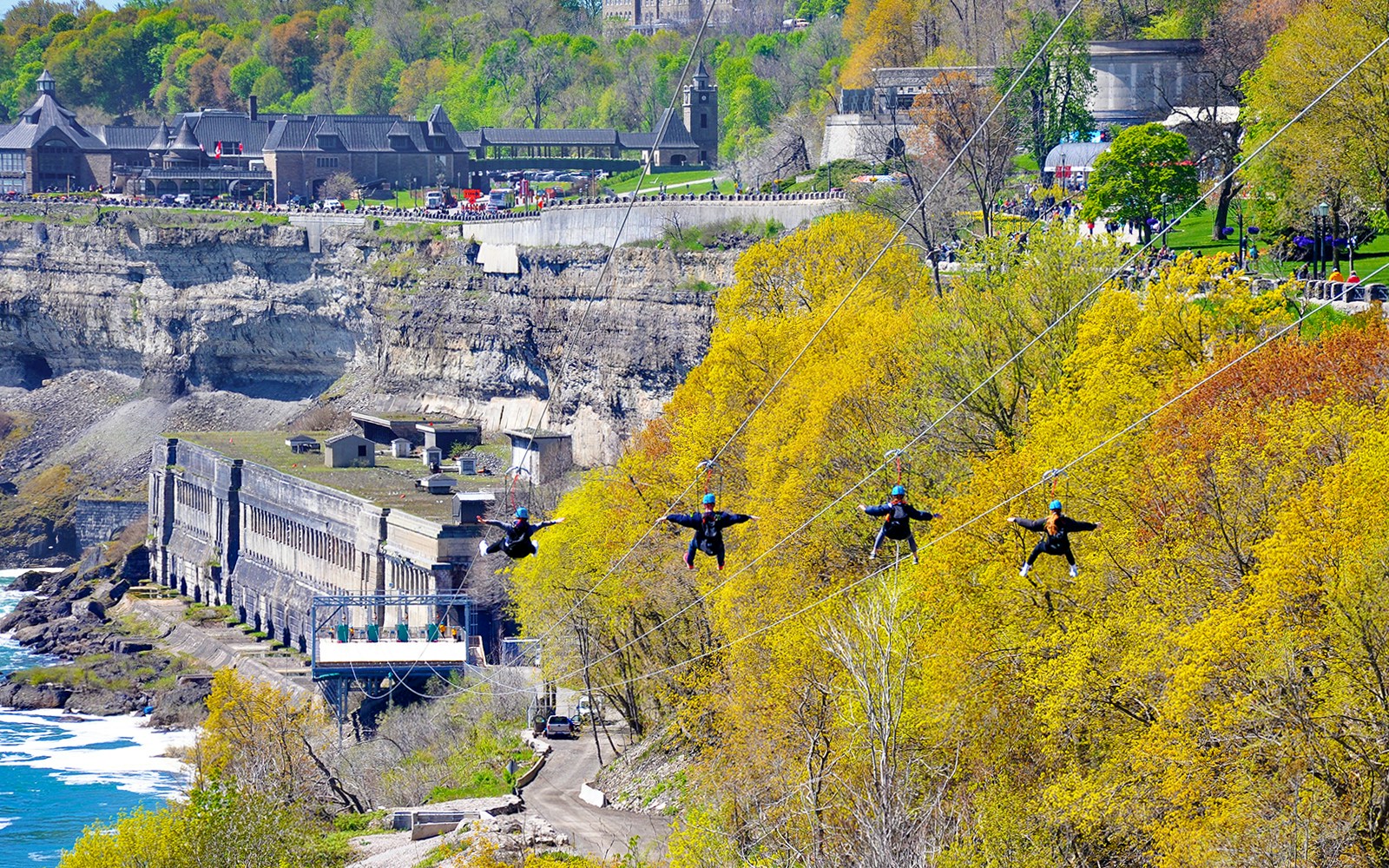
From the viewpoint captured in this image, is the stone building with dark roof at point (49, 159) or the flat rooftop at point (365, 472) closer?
the flat rooftop at point (365, 472)

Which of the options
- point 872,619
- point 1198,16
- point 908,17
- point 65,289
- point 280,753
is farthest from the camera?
point 65,289

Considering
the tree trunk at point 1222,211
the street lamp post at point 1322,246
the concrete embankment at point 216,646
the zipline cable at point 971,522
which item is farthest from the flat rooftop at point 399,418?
the street lamp post at point 1322,246

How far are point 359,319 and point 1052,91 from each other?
55.3m

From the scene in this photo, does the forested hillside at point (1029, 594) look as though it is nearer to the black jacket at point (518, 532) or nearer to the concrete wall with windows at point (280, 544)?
the black jacket at point (518, 532)

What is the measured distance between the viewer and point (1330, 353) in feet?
155

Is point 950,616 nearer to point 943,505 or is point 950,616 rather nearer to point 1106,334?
point 943,505

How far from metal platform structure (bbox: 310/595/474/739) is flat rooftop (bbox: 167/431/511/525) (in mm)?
5475

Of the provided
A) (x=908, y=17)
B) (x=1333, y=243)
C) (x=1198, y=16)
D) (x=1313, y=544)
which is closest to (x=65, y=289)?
(x=908, y=17)

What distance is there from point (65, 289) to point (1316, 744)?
146 meters

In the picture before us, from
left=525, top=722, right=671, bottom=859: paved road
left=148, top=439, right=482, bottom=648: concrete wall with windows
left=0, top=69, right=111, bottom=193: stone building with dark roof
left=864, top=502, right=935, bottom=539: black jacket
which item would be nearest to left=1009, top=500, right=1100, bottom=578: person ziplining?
left=864, top=502, right=935, bottom=539: black jacket

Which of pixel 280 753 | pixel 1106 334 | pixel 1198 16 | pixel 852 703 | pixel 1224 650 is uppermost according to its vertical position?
pixel 1198 16

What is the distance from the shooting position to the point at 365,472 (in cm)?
11256

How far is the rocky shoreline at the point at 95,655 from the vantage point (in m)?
99.6

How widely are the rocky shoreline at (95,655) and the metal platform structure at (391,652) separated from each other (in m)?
11.6
